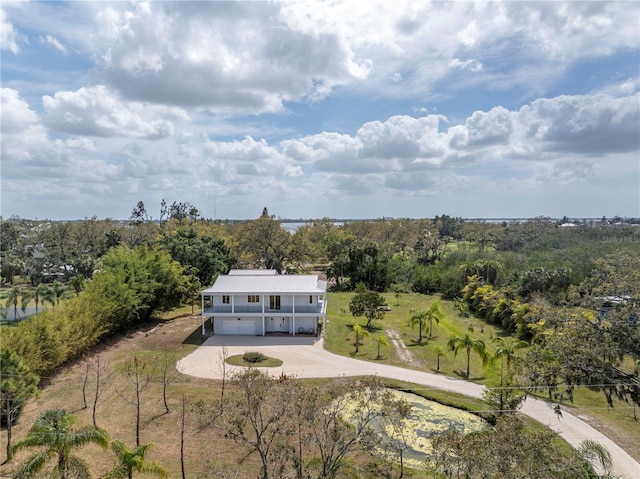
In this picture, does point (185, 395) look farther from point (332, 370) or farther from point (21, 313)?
point (21, 313)

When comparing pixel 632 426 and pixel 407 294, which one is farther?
pixel 407 294

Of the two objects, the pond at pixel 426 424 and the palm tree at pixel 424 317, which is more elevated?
the palm tree at pixel 424 317

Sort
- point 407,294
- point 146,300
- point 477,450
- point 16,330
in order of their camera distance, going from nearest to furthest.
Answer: point 477,450, point 16,330, point 146,300, point 407,294

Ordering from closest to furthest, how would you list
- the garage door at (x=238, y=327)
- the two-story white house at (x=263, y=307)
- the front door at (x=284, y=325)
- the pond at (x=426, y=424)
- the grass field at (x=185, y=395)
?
the grass field at (x=185, y=395)
the pond at (x=426, y=424)
the two-story white house at (x=263, y=307)
the garage door at (x=238, y=327)
the front door at (x=284, y=325)

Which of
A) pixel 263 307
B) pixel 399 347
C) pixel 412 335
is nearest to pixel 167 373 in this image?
pixel 263 307

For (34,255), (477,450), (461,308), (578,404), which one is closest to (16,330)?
(477,450)

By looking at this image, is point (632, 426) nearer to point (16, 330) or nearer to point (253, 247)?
point (16, 330)

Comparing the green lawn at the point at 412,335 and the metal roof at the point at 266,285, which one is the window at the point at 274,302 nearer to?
the metal roof at the point at 266,285

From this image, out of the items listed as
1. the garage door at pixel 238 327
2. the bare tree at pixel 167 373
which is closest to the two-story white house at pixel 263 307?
the garage door at pixel 238 327
